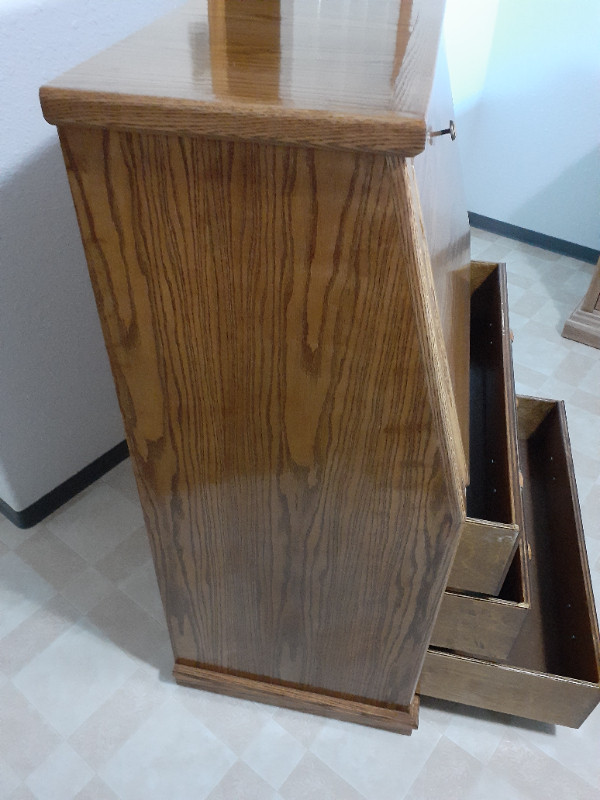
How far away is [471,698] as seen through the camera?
102 centimetres

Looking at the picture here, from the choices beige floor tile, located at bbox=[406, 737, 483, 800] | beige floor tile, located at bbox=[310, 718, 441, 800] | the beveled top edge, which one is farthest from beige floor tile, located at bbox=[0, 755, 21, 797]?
the beveled top edge

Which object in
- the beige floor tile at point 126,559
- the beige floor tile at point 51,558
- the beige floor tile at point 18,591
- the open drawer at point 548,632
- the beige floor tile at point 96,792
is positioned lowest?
the beige floor tile at point 126,559

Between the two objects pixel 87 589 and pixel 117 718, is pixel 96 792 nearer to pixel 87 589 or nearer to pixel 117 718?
pixel 117 718

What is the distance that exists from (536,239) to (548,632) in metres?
1.85

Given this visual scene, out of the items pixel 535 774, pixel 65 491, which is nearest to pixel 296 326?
pixel 535 774

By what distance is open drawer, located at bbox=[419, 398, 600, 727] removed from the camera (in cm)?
95

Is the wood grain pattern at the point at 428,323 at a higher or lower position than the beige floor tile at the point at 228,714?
higher

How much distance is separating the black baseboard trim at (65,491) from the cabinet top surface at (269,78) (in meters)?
1.06

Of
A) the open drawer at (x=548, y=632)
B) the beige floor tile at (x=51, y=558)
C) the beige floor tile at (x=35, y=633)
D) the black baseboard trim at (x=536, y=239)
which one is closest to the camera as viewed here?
the open drawer at (x=548, y=632)

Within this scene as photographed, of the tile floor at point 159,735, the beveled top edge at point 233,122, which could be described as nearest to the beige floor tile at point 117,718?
the tile floor at point 159,735

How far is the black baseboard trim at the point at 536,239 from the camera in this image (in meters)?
2.41

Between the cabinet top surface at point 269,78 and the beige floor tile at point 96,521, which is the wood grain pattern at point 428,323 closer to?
the cabinet top surface at point 269,78

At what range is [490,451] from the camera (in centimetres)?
103

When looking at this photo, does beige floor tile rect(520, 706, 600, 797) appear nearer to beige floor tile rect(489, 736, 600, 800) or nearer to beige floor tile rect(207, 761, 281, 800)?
beige floor tile rect(489, 736, 600, 800)
